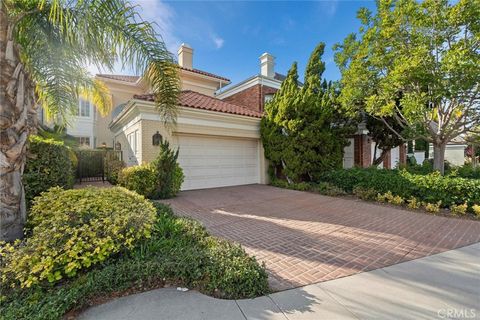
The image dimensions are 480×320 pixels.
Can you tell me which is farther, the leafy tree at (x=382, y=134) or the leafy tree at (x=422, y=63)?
the leafy tree at (x=382, y=134)

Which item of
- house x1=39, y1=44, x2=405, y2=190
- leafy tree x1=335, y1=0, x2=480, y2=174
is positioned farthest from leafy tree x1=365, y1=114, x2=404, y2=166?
leafy tree x1=335, y1=0, x2=480, y2=174

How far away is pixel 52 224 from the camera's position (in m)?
3.21

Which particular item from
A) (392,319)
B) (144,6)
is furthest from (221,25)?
(392,319)

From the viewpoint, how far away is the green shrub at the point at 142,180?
26.5 ft

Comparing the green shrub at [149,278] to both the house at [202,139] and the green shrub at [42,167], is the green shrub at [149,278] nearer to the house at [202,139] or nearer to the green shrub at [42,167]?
the green shrub at [42,167]

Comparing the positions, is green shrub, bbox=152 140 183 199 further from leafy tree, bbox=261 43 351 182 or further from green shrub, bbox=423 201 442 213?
green shrub, bbox=423 201 442 213

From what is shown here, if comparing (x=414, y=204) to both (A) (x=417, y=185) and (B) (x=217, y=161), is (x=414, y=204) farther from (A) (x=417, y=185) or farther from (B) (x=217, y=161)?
(B) (x=217, y=161)

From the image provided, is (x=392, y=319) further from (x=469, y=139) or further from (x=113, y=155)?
(x=113, y=155)

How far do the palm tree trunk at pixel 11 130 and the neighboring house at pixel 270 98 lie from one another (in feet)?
43.6

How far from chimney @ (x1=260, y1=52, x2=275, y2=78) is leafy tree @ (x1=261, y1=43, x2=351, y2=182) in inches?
233

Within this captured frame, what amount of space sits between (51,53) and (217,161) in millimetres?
7723

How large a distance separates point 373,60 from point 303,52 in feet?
15.6

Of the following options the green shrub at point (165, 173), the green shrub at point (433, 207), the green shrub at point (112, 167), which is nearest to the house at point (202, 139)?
the green shrub at point (112, 167)

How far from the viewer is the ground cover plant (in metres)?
2.42
